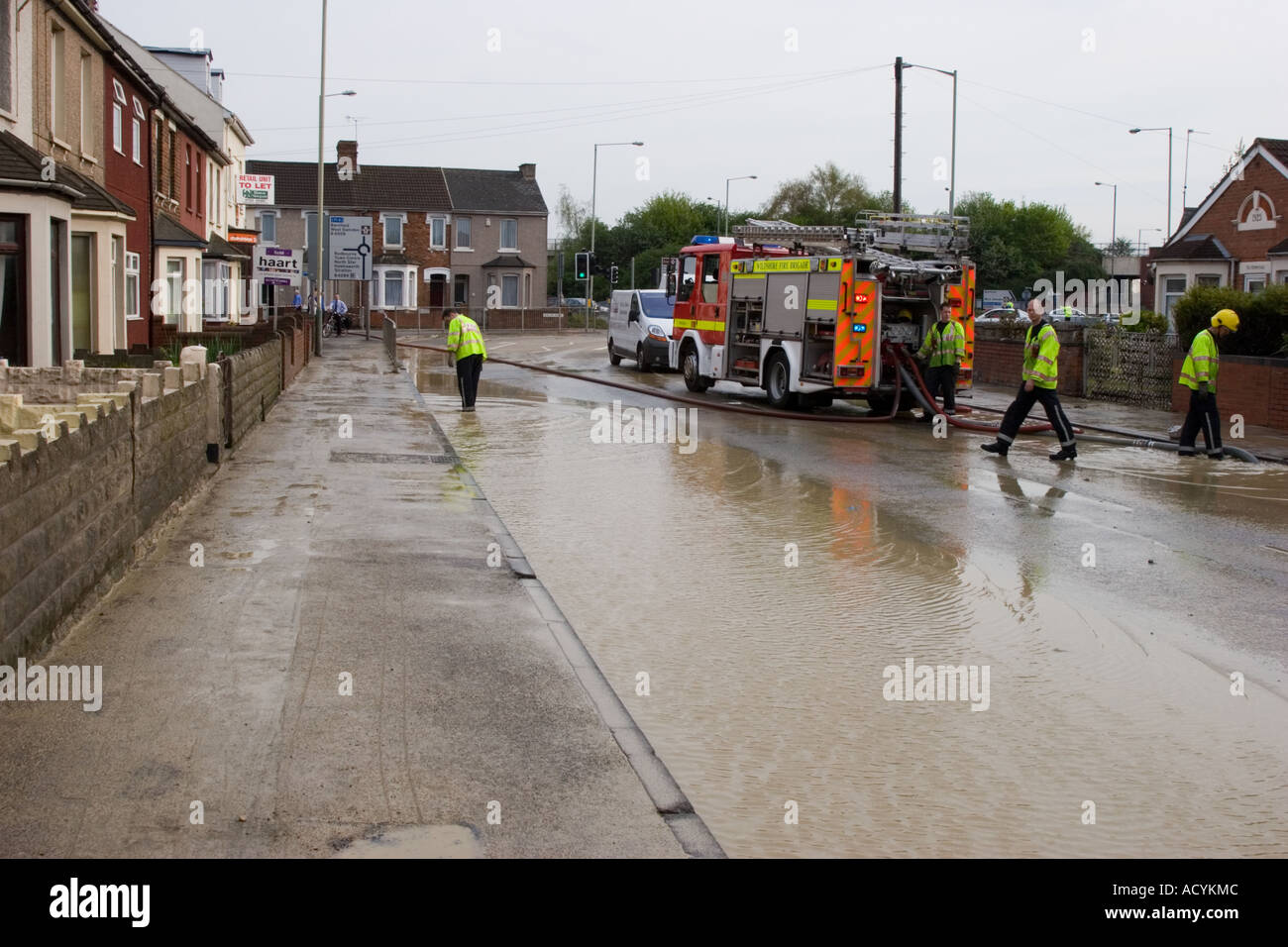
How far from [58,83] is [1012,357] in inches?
742

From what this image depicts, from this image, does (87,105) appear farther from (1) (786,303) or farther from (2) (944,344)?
(2) (944,344)

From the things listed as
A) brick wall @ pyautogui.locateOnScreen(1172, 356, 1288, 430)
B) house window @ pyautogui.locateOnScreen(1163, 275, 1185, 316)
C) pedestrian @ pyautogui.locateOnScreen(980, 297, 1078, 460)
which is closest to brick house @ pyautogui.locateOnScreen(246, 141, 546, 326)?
house window @ pyautogui.locateOnScreen(1163, 275, 1185, 316)

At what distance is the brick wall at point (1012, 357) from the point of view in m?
25.5

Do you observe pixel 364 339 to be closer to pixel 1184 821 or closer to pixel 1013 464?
pixel 1013 464

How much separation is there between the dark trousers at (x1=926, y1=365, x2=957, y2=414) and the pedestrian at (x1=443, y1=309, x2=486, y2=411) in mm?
6733

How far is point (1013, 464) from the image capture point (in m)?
15.2

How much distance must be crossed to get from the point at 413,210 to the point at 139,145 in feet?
138

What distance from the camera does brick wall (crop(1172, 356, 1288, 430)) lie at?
1920 centimetres

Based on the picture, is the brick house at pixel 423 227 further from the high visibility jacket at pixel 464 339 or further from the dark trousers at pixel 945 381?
the dark trousers at pixel 945 381

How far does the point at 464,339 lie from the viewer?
20109 millimetres

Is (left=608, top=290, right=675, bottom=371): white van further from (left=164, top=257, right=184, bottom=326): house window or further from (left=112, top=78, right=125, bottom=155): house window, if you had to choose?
(left=112, top=78, right=125, bottom=155): house window
